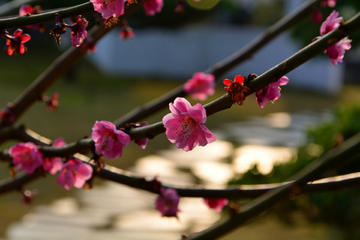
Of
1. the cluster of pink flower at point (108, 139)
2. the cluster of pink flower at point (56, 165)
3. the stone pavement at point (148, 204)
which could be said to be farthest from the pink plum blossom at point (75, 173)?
the stone pavement at point (148, 204)

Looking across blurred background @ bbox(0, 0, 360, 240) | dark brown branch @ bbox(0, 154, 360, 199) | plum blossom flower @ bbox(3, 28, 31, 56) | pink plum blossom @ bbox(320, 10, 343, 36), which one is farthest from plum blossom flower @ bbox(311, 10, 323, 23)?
plum blossom flower @ bbox(3, 28, 31, 56)

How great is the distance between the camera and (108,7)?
2.75 feet

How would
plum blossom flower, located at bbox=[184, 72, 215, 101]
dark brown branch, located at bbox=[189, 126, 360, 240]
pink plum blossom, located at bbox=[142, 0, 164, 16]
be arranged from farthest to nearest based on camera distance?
plum blossom flower, located at bbox=[184, 72, 215, 101] → pink plum blossom, located at bbox=[142, 0, 164, 16] → dark brown branch, located at bbox=[189, 126, 360, 240]

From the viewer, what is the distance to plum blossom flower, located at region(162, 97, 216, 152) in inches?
33.9

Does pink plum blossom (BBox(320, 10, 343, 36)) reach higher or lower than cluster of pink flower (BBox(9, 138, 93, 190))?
higher

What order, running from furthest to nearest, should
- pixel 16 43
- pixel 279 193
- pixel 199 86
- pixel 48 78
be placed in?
pixel 199 86 → pixel 48 78 → pixel 279 193 → pixel 16 43

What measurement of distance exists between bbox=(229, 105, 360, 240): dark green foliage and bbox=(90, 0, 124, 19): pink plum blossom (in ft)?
11.7

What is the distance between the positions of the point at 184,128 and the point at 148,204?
14.7ft

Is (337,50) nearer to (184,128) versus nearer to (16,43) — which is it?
(184,128)

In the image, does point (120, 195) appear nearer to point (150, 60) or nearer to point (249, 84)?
point (249, 84)

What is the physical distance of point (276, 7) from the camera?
21.0 m

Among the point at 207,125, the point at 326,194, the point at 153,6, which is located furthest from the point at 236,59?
the point at 207,125

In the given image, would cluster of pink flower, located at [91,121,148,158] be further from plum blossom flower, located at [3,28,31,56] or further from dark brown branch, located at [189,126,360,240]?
dark brown branch, located at [189,126,360,240]

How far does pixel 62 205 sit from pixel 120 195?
2.60 feet
